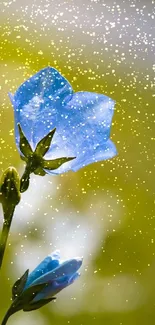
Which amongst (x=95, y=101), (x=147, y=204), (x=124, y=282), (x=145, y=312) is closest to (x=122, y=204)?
(x=147, y=204)

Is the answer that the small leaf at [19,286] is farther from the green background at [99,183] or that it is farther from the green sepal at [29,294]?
the green background at [99,183]

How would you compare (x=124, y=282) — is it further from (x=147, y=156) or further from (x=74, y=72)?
(x=74, y=72)

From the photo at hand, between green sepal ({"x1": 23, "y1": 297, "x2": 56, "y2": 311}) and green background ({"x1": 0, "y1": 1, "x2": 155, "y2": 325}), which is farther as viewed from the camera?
green background ({"x1": 0, "y1": 1, "x2": 155, "y2": 325})

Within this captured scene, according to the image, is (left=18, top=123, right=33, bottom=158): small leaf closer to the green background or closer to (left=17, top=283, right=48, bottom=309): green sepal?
(left=17, top=283, right=48, bottom=309): green sepal

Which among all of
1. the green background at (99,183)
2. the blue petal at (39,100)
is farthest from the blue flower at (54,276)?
the green background at (99,183)

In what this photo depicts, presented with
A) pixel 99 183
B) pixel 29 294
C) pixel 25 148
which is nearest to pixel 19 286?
pixel 29 294

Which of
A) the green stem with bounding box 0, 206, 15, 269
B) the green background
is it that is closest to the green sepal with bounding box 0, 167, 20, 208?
the green stem with bounding box 0, 206, 15, 269

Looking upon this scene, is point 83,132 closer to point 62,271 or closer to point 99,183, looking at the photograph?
point 62,271
